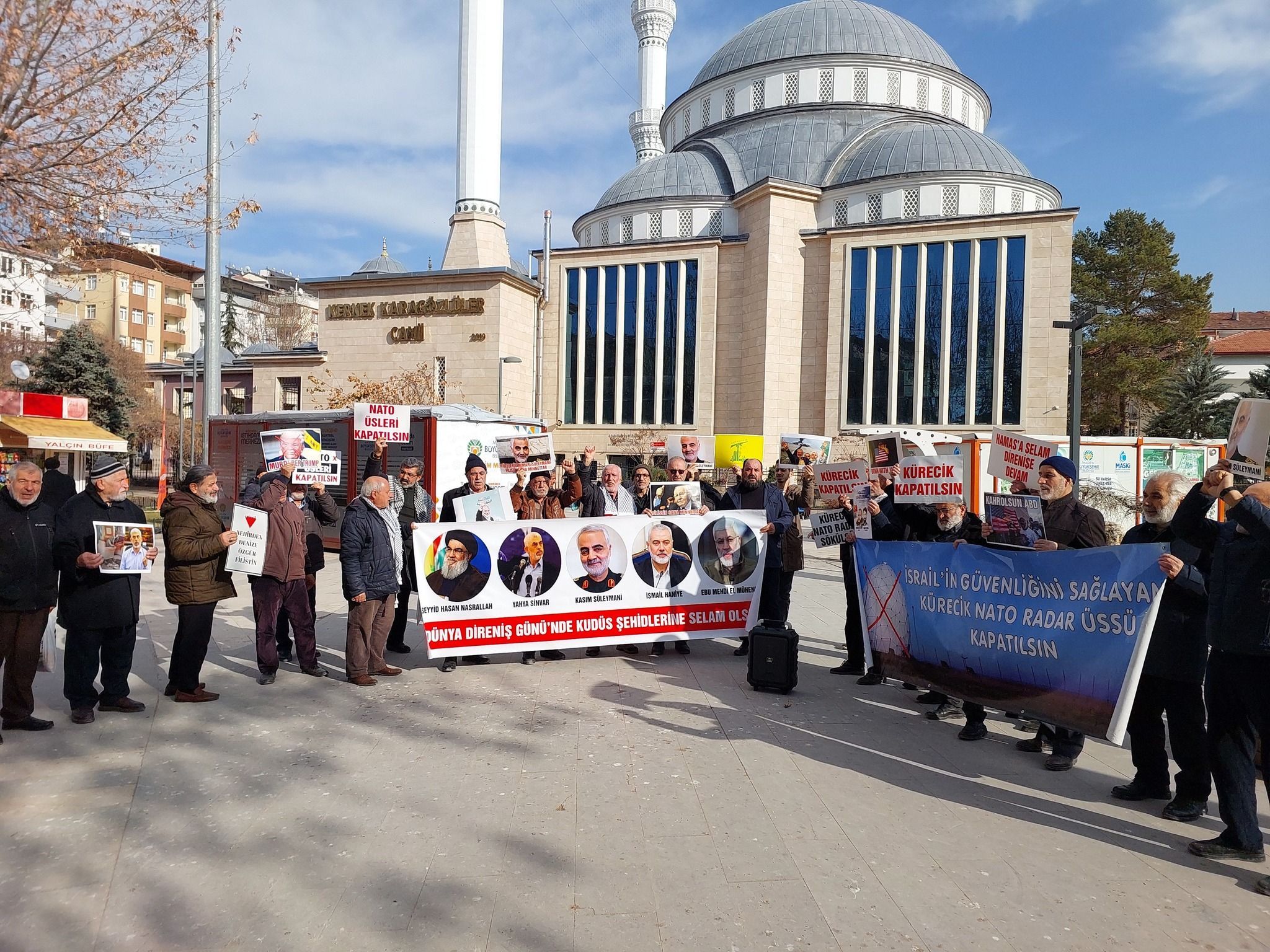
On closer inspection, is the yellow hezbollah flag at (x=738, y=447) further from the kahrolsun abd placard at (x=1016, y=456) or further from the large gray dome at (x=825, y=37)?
the large gray dome at (x=825, y=37)

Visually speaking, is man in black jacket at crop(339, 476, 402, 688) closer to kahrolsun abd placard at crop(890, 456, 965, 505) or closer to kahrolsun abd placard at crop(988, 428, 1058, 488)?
kahrolsun abd placard at crop(890, 456, 965, 505)

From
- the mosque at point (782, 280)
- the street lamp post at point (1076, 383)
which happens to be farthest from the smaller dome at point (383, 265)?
the street lamp post at point (1076, 383)

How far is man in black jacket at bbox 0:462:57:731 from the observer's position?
5246mm

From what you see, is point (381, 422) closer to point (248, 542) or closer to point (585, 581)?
point (248, 542)

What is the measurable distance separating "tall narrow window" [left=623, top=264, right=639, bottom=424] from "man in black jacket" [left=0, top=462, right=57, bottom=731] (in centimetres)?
3591

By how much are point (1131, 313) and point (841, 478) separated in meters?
48.4

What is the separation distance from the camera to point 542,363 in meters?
41.6

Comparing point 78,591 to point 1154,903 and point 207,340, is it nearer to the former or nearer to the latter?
point 1154,903

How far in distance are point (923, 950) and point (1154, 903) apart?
1.29 meters

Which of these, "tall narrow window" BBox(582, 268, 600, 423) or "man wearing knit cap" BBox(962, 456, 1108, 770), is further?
"tall narrow window" BBox(582, 268, 600, 423)

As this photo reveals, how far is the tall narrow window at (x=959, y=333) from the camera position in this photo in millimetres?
35031

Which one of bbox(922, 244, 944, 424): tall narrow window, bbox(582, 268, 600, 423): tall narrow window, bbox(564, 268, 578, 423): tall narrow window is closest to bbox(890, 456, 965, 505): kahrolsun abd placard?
bbox(922, 244, 944, 424): tall narrow window

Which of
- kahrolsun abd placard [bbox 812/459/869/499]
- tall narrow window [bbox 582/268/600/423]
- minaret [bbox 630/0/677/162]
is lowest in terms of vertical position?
kahrolsun abd placard [bbox 812/459/869/499]

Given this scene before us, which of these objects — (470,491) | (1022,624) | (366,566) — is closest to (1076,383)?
(1022,624)
